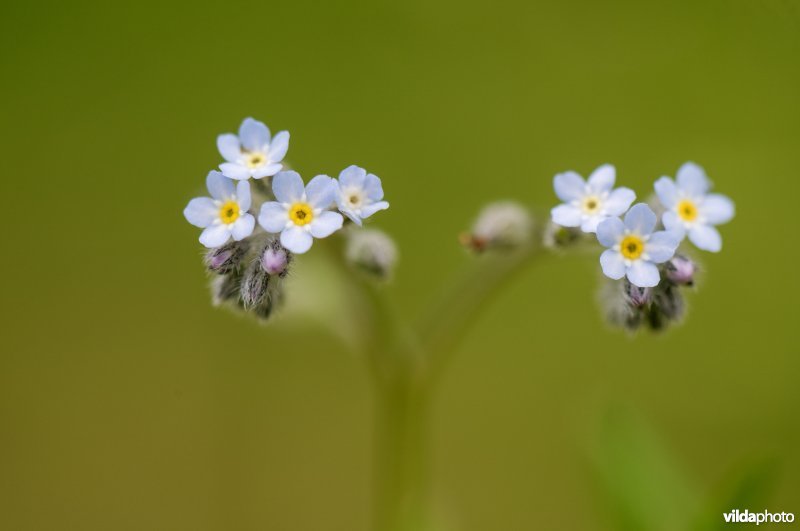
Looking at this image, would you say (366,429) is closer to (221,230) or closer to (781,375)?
(781,375)

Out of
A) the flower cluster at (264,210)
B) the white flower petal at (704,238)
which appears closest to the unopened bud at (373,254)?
the flower cluster at (264,210)

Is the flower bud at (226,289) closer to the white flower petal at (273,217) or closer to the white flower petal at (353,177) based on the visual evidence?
the white flower petal at (273,217)

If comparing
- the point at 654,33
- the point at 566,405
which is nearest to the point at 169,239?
the point at 566,405

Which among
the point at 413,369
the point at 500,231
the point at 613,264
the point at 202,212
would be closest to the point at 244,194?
the point at 202,212

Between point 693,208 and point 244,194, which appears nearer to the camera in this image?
point 244,194

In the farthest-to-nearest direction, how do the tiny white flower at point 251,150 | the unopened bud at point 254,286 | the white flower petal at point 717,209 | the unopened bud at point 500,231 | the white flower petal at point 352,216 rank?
the unopened bud at point 500,231, the white flower petal at point 717,209, the unopened bud at point 254,286, the tiny white flower at point 251,150, the white flower petal at point 352,216

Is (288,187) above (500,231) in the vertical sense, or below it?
below

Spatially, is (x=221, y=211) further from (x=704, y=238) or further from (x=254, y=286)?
(x=704, y=238)
